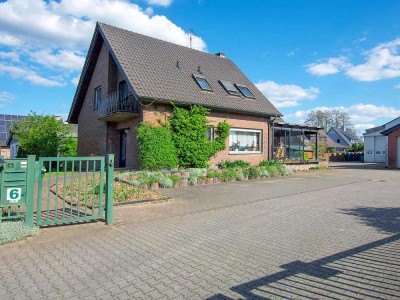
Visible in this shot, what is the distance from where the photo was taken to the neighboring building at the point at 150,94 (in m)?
14.7

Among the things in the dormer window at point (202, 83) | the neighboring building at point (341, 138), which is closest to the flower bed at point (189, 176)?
the dormer window at point (202, 83)

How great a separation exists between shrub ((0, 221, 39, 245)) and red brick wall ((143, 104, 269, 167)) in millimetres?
9186

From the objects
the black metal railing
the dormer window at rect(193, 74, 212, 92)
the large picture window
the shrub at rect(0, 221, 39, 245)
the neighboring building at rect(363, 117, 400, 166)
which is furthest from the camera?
the neighboring building at rect(363, 117, 400, 166)

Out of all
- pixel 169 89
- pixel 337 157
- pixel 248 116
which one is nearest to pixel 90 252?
pixel 169 89

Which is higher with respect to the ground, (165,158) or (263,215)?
(165,158)

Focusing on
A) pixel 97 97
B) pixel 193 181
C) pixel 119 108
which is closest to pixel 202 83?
pixel 119 108

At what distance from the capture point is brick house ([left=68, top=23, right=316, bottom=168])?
14.7m

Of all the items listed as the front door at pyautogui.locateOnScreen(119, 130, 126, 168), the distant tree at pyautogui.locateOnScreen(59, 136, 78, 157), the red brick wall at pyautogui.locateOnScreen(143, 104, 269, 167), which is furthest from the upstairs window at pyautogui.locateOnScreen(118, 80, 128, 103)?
the distant tree at pyautogui.locateOnScreen(59, 136, 78, 157)

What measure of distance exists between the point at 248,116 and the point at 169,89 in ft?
18.5

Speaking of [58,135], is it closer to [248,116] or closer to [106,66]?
[106,66]

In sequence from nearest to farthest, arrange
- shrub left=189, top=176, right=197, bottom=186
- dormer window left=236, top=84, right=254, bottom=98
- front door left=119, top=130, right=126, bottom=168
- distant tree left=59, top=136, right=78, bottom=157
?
shrub left=189, top=176, right=197, bottom=186 < front door left=119, top=130, right=126, bottom=168 < dormer window left=236, top=84, right=254, bottom=98 < distant tree left=59, top=136, right=78, bottom=157

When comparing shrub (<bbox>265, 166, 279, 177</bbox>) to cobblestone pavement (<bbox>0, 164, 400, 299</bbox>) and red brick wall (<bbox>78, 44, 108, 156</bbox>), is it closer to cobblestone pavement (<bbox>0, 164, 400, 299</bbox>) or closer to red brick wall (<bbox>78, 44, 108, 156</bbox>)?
cobblestone pavement (<bbox>0, 164, 400, 299</bbox>)

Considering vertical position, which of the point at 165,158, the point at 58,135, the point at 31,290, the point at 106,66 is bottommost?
the point at 31,290

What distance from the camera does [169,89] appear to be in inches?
588
